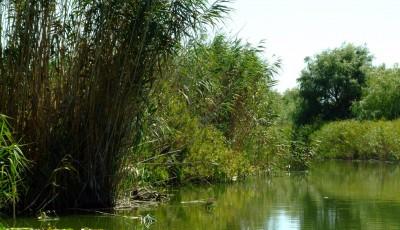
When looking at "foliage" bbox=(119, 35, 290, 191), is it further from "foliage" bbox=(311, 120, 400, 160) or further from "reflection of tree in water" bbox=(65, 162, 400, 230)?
"foliage" bbox=(311, 120, 400, 160)

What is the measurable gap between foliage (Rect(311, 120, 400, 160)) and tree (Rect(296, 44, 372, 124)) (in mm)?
4593

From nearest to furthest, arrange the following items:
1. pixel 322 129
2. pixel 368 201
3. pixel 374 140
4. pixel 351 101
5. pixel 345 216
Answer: pixel 345 216, pixel 368 201, pixel 374 140, pixel 322 129, pixel 351 101

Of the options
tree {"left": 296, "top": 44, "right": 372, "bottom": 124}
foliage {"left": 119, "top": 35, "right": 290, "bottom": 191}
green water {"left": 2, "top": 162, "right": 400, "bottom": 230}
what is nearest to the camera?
green water {"left": 2, "top": 162, "right": 400, "bottom": 230}

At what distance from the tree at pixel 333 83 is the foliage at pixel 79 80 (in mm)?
26281

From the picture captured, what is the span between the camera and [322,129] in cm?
3216

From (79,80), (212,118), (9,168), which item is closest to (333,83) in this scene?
(212,118)

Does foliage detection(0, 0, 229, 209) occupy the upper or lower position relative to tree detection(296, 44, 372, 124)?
lower

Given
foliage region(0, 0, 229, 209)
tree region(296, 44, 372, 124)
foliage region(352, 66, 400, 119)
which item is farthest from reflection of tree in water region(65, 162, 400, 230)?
tree region(296, 44, 372, 124)

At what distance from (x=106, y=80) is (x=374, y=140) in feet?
65.4

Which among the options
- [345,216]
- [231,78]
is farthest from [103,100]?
[231,78]

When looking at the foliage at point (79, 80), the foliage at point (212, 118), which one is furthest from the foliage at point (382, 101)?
the foliage at point (79, 80)

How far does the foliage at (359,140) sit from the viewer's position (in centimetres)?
2833

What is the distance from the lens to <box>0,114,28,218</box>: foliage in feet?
24.6

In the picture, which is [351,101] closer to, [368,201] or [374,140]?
[374,140]
